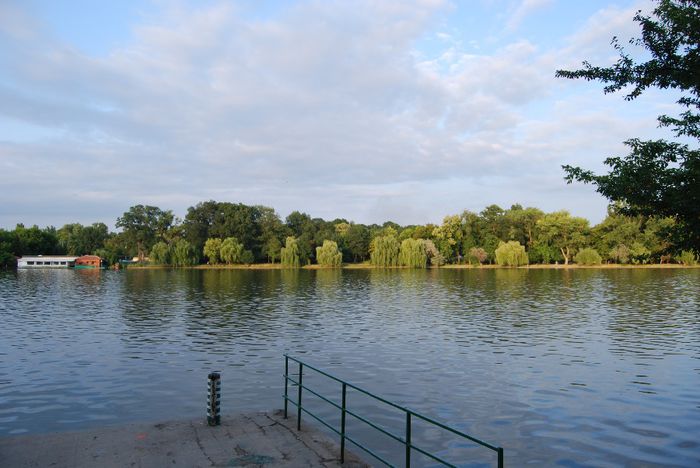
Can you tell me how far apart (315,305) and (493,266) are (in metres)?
79.9

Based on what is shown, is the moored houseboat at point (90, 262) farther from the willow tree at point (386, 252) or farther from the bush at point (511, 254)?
the bush at point (511, 254)

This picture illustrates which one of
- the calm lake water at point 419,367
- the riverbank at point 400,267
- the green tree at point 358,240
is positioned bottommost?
the calm lake water at point 419,367

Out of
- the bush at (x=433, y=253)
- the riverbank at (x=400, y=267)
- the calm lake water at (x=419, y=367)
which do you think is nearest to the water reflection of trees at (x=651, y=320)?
the calm lake water at (x=419, y=367)

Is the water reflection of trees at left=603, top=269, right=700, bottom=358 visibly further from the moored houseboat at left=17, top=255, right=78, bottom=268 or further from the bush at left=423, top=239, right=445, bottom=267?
the moored houseboat at left=17, top=255, right=78, bottom=268

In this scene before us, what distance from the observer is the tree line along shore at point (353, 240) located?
108438mm

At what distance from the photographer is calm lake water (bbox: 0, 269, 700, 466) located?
1327 centimetres

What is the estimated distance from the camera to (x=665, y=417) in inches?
565

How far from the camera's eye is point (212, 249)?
4592 inches

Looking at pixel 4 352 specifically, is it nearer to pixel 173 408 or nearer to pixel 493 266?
pixel 173 408

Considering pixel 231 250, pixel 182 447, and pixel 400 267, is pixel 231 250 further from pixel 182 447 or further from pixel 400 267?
pixel 182 447

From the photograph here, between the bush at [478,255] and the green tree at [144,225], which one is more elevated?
the green tree at [144,225]

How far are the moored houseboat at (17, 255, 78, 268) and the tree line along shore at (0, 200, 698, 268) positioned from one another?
2.75 meters

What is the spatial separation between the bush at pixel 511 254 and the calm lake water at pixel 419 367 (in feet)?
220

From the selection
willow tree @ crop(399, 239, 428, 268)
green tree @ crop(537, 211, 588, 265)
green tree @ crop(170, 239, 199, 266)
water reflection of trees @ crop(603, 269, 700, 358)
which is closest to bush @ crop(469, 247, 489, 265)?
willow tree @ crop(399, 239, 428, 268)
